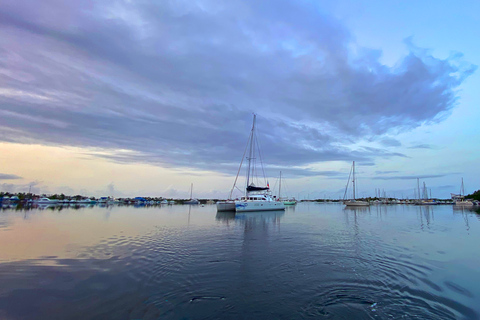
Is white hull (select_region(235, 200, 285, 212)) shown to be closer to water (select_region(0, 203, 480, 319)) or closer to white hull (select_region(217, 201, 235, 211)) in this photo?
white hull (select_region(217, 201, 235, 211))

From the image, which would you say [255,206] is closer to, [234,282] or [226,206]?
[226,206]

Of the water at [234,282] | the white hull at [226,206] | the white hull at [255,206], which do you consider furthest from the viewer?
the white hull at [226,206]

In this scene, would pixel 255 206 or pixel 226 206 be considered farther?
pixel 255 206

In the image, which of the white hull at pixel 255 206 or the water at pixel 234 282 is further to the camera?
the white hull at pixel 255 206

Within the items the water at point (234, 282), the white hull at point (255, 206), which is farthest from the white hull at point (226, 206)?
the water at point (234, 282)

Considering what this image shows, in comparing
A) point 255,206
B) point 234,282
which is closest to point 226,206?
point 255,206

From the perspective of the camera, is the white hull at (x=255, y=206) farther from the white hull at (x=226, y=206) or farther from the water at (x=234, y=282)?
the water at (x=234, y=282)

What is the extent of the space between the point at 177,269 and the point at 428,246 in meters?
18.2

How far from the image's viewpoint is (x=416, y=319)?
6945 mm

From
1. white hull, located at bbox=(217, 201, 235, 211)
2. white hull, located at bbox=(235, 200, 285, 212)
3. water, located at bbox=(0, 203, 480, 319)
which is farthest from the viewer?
white hull, located at bbox=(217, 201, 235, 211)

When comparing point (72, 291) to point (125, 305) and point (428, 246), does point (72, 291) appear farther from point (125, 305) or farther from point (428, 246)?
point (428, 246)

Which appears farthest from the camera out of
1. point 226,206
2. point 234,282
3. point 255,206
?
point 255,206

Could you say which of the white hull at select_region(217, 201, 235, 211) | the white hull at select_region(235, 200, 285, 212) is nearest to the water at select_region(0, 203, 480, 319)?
the white hull at select_region(235, 200, 285, 212)

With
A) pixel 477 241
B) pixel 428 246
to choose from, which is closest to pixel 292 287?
pixel 428 246
